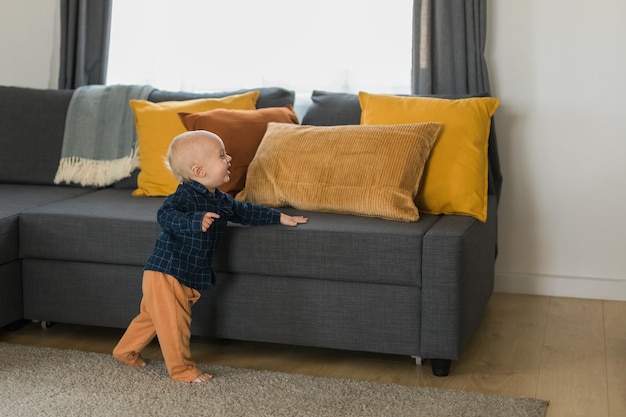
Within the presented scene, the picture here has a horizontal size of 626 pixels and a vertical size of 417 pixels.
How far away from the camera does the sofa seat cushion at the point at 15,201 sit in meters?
3.06

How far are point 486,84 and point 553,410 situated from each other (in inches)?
59.8

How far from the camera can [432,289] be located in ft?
8.84

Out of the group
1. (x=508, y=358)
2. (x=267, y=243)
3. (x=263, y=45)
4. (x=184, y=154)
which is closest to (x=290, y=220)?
(x=267, y=243)

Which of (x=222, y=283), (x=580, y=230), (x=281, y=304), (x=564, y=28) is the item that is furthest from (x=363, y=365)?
(x=564, y=28)

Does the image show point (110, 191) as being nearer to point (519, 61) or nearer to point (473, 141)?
point (473, 141)

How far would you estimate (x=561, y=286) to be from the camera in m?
3.73

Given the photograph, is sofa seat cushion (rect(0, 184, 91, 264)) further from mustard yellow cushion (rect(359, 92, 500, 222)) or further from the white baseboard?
the white baseboard

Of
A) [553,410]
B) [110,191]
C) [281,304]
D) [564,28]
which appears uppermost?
[564,28]

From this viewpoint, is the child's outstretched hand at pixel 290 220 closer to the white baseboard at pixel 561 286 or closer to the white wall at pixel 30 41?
the white baseboard at pixel 561 286

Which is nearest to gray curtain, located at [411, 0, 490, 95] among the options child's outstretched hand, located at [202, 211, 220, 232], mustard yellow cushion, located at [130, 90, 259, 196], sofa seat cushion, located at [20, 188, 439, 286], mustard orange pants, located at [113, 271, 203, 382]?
mustard yellow cushion, located at [130, 90, 259, 196]

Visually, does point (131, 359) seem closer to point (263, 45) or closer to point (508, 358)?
point (508, 358)

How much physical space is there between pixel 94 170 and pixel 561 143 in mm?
1905

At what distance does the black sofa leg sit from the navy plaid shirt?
740mm

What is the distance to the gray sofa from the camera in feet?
8.90
